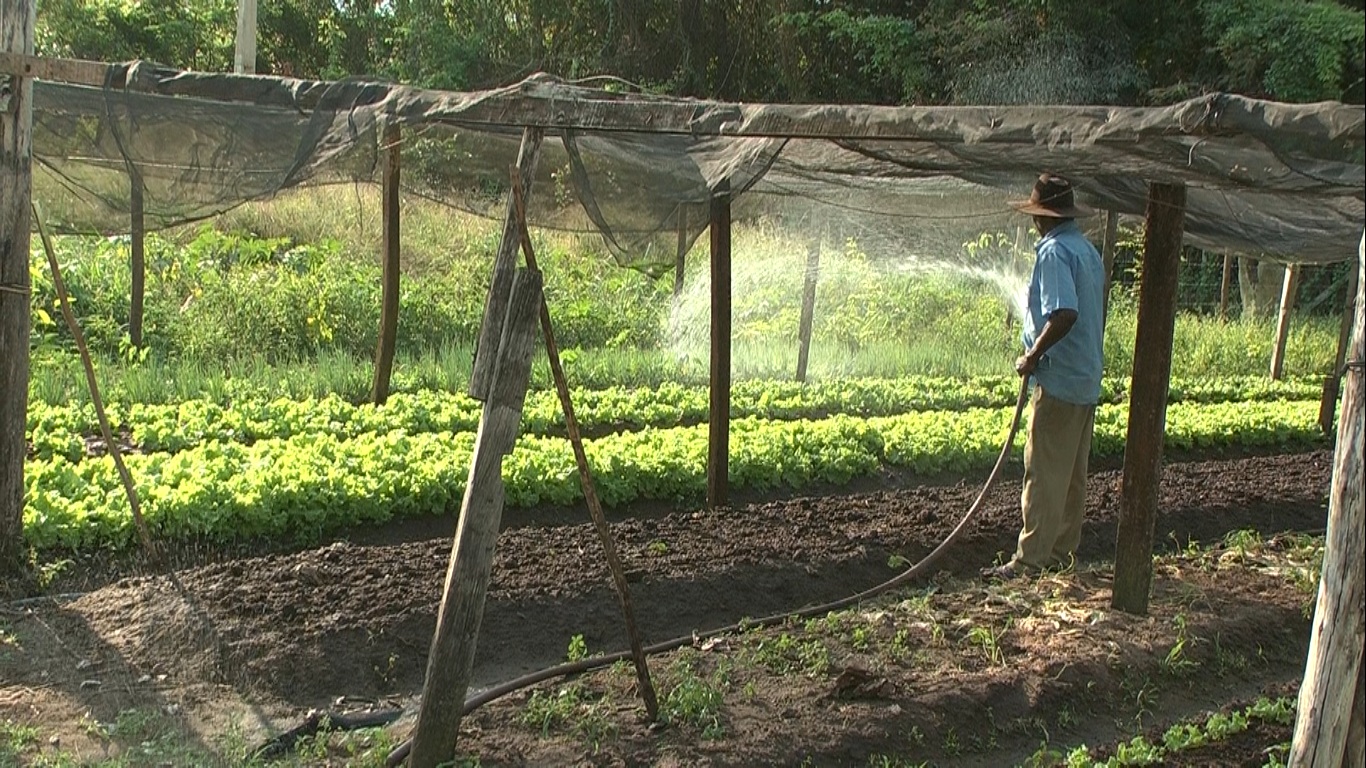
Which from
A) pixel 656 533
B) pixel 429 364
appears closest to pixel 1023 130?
pixel 656 533

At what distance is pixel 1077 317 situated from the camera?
716 centimetres

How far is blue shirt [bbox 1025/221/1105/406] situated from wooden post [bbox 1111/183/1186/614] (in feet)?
1.51

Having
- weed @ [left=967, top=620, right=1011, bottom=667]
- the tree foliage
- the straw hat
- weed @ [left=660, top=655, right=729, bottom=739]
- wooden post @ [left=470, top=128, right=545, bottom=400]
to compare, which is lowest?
weed @ [left=967, top=620, right=1011, bottom=667]

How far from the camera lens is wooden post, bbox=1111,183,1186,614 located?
21.3ft

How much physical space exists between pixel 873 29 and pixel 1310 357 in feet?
29.8

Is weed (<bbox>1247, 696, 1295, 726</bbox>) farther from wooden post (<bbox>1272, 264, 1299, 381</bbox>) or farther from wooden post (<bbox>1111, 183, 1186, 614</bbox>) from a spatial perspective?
wooden post (<bbox>1272, 264, 1299, 381</bbox>)

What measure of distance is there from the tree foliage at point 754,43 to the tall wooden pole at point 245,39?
11410 mm

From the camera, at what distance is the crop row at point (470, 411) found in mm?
9008

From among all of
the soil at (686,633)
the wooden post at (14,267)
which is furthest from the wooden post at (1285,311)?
the wooden post at (14,267)

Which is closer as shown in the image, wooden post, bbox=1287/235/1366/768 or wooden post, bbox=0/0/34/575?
wooden post, bbox=1287/235/1366/768

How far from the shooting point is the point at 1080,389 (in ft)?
23.9

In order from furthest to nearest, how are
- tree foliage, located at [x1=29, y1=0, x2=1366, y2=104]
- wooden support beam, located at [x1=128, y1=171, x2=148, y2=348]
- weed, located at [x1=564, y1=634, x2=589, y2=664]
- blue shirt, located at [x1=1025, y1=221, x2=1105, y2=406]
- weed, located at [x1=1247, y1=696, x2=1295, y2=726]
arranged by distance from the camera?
tree foliage, located at [x1=29, y1=0, x2=1366, y2=104]
wooden support beam, located at [x1=128, y1=171, x2=148, y2=348]
blue shirt, located at [x1=1025, y1=221, x2=1105, y2=406]
weed, located at [x1=564, y1=634, x2=589, y2=664]
weed, located at [x1=1247, y1=696, x2=1295, y2=726]

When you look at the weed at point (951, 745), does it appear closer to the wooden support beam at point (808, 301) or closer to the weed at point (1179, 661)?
the weed at point (1179, 661)

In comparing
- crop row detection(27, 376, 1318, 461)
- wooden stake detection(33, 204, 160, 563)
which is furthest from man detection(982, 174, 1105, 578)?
wooden stake detection(33, 204, 160, 563)
